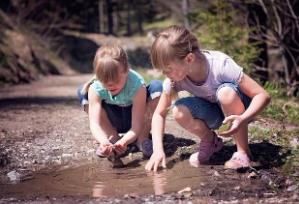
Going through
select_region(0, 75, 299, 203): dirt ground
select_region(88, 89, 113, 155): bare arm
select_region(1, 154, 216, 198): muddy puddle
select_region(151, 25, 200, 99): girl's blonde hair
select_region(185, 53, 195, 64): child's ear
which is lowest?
select_region(1, 154, 216, 198): muddy puddle

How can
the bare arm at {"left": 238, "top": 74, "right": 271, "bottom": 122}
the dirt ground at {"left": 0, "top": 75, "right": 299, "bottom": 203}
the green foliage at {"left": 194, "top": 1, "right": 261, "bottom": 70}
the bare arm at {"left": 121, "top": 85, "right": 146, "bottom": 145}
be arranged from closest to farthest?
the dirt ground at {"left": 0, "top": 75, "right": 299, "bottom": 203}
the bare arm at {"left": 238, "top": 74, "right": 271, "bottom": 122}
the bare arm at {"left": 121, "top": 85, "right": 146, "bottom": 145}
the green foliage at {"left": 194, "top": 1, "right": 261, "bottom": 70}

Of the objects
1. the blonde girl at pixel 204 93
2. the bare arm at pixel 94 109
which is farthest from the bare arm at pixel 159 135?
the bare arm at pixel 94 109

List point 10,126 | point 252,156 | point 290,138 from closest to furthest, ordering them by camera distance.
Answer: point 252,156, point 290,138, point 10,126

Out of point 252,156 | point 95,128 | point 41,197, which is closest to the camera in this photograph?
point 41,197

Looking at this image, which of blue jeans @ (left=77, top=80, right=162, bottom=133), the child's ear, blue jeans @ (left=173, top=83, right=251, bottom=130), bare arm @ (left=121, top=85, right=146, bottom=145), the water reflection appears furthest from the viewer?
blue jeans @ (left=77, top=80, right=162, bottom=133)

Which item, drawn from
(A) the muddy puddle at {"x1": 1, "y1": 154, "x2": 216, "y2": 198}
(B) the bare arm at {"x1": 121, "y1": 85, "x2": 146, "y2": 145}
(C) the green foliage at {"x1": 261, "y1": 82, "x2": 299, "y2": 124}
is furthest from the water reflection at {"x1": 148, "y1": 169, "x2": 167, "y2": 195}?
(C) the green foliage at {"x1": 261, "y1": 82, "x2": 299, "y2": 124}

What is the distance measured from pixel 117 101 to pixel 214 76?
91cm

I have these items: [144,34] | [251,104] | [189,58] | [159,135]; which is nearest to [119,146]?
[159,135]

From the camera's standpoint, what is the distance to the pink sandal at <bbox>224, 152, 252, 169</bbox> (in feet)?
9.08

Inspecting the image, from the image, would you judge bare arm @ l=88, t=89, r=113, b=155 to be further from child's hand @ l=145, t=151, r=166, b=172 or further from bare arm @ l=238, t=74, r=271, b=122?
bare arm @ l=238, t=74, r=271, b=122

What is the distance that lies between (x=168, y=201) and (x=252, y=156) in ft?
3.32

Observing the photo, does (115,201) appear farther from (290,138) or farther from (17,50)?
(17,50)

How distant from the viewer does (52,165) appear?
3127 millimetres

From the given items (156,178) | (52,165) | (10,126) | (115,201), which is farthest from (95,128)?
(10,126)
